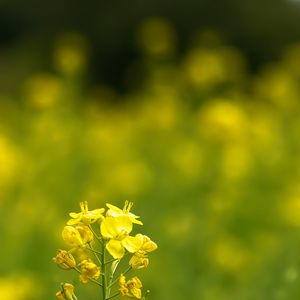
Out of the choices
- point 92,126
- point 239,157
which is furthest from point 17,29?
point 239,157

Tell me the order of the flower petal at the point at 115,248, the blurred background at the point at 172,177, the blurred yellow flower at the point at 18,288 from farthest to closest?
the blurred background at the point at 172,177, the blurred yellow flower at the point at 18,288, the flower petal at the point at 115,248

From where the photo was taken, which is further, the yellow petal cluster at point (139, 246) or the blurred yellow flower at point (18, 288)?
the blurred yellow flower at point (18, 288)

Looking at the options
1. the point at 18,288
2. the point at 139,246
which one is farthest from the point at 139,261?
the point at 18,288

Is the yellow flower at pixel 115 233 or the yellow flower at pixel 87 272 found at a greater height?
the yellow flower at pixel 115 233

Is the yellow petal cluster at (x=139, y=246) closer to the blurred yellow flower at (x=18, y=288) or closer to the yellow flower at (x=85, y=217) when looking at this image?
the yellow flower at (x=85, y=217)

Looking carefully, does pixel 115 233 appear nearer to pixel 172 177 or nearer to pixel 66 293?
pixel 66 293

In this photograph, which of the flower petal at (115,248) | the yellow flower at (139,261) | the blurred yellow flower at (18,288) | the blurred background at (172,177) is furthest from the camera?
the blurred background at (172,177)

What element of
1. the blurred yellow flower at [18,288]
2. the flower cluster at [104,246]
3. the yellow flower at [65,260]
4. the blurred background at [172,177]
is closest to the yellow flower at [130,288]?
the flower cluster at [104,246]

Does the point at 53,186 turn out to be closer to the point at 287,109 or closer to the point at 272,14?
the point at 287,109
